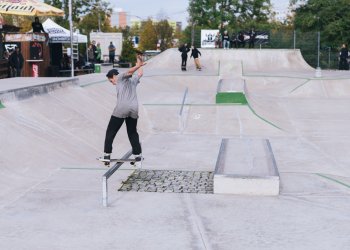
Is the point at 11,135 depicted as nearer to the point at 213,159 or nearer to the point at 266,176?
the point at 213,159

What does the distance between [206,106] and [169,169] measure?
701 cm

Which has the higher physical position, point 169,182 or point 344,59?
point 344,59

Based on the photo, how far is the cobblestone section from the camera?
7.15m

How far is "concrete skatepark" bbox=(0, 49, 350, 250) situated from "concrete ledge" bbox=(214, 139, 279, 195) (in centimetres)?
13

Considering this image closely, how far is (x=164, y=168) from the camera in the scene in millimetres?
8898

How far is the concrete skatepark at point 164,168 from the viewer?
208 inches

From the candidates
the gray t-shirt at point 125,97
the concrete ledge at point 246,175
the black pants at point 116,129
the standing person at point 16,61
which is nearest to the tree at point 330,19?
the standing person at point 16,61

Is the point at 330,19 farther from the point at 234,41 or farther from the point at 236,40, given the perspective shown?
the point at 236,40

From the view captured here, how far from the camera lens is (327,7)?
45625mm

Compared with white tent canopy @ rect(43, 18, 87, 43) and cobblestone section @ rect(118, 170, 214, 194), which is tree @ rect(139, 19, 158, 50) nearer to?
white tent canopy @ rect(43, 18, 87, 43)

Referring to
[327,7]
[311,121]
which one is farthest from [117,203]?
[327,7]

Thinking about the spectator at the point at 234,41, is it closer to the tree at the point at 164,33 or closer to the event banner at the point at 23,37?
the event banner at the point at 23,37

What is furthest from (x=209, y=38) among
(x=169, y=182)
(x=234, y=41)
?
(x=169, y=182)

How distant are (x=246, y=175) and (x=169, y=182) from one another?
1.32 metres
